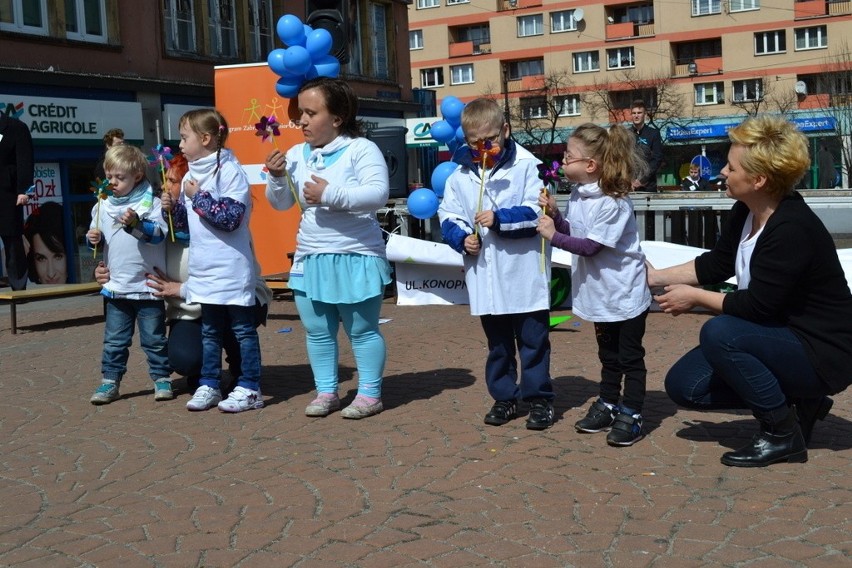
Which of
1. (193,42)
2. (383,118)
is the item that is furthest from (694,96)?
(193,42)

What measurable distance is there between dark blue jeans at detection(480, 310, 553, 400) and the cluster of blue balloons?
4.28 m

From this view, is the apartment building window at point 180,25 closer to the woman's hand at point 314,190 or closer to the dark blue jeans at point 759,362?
the woman's hand at point 314,190

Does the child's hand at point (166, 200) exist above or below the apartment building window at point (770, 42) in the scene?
below

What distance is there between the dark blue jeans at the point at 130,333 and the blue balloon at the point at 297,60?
317 centimetres

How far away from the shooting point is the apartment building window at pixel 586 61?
7112cm

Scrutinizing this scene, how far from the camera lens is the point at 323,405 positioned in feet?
21.5

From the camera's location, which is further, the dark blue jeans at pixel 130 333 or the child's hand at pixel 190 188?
the dark blue jeans at pixel 130 333

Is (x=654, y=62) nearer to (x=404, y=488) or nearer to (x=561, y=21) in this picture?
(x=561, y=21)

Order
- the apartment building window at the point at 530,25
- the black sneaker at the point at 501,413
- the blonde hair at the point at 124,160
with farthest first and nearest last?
the apartment building window at the point at 530,25 → the blonde hair at the point at 124,160 → the black sneaker at the point at 501,413

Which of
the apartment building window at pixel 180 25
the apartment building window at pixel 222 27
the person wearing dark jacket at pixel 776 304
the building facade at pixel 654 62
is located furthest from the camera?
the building facade at pixel 654 62

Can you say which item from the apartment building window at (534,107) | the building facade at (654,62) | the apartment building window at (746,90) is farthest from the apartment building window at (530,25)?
the apartment building window at (746,90)

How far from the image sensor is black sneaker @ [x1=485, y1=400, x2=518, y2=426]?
6.14 m

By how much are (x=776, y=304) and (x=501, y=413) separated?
5.76ft

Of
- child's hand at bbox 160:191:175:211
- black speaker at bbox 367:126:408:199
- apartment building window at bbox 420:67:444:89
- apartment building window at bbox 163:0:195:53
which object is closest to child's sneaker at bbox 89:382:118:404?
child's hand at bbox 160:191:175:211
